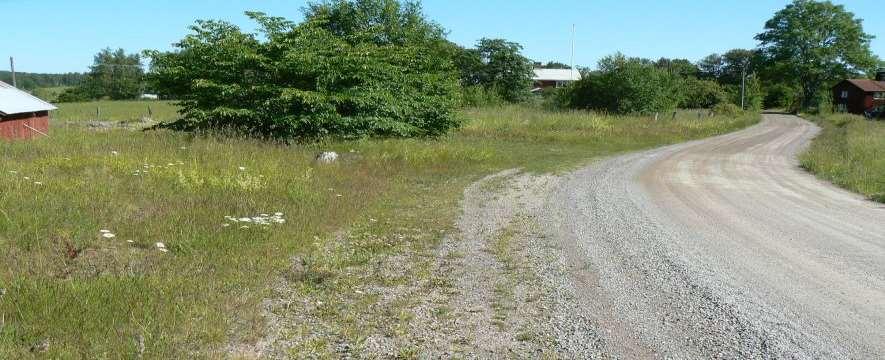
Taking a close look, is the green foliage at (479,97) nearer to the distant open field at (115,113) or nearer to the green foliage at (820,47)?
the distant open field at (115,113)

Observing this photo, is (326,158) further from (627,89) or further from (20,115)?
(627,89)

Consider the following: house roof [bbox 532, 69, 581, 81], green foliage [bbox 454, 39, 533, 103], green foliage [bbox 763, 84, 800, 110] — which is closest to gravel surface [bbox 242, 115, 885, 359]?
green foliage [bbox 454, 39, 533, 103]

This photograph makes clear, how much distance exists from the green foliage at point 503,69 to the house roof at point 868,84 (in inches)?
1763

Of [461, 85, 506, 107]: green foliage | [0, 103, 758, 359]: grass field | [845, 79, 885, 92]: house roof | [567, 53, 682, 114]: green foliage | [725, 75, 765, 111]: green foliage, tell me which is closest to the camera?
[0, 103, 758, 359]: grass field

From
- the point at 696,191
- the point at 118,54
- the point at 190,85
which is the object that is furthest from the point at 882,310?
the point at 118,54

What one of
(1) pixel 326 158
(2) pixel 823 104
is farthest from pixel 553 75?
(1) pixel 326 158

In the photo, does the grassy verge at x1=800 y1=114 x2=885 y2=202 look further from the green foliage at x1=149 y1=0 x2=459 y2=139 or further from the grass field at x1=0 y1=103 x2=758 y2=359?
the green foliage at x1=149 y1=0 x2=459 y2=139

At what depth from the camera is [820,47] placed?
82.9 m

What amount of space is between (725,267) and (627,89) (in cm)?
4125

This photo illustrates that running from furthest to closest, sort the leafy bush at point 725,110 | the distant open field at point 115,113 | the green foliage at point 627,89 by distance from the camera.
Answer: the leafy bush at point 725,110
the green foliage at point 627,89
the distant open field at point 115,113

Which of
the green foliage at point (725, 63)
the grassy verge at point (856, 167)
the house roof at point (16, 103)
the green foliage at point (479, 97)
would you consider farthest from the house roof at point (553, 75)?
the house roof at point (16, 103)

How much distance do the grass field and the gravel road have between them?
1.83 m

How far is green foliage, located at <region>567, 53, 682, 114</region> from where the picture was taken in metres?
45.8

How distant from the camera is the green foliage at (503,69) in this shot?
57688mm
